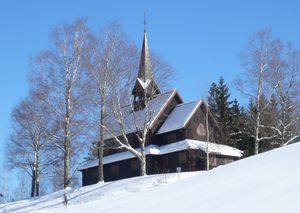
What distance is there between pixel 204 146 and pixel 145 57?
9618 millimetres

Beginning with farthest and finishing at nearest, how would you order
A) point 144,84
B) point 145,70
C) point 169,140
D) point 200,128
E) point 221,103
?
point 221,103 < point 200,128 < point 169,140 < point 145,70 < point 144,84

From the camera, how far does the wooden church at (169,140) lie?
130 ft

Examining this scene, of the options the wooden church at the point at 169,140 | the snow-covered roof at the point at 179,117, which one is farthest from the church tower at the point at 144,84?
the snow-covered roof at the point at 179,117

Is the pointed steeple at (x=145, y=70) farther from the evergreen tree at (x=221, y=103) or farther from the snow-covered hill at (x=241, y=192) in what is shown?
the snow-covered hill at (x=241, y=192)

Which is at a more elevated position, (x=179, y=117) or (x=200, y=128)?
(x=179, y=117)

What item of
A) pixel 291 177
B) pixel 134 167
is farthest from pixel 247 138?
pixel 291 177

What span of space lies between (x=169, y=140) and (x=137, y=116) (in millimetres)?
3439

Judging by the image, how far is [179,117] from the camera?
42.8 m

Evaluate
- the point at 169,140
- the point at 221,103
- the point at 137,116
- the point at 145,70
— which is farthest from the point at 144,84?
the point at 221,103

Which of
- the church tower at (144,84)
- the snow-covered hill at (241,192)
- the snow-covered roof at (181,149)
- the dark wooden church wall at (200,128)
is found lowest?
the snow-covered hill at (241,192)

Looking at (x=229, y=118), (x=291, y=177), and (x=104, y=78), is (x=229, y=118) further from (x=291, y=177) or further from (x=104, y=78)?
(x=291, y=177)

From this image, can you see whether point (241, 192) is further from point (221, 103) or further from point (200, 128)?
point (221, 103)

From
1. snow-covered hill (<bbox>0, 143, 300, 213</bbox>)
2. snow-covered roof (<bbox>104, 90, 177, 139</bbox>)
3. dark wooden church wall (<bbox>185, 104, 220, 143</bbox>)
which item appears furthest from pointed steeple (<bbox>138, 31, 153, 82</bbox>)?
snow-covered hill (<bbox>0, 143, 300, 213</bbox>)

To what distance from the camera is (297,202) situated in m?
8.73
